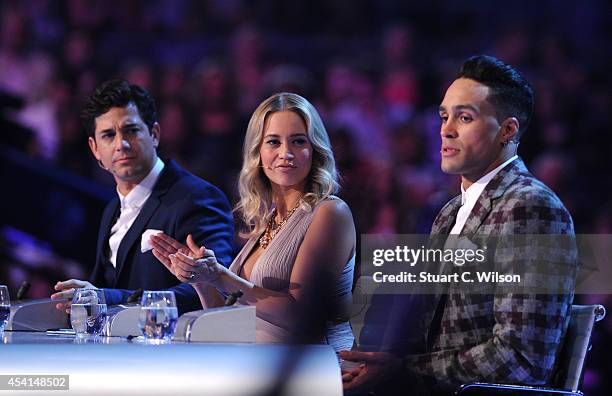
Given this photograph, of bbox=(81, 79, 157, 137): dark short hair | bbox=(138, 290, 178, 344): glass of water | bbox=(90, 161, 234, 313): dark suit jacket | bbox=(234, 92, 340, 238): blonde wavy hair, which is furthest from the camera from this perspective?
bbox=(81, 79, 157, 137): dark short hair

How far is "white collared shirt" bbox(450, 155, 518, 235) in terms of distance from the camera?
2428mm

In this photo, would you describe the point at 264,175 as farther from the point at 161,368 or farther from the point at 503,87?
the point at 161,368

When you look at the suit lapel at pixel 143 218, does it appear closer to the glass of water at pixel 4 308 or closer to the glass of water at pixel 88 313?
the glass of water at pixel 4 308

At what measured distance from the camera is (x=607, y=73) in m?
4.94

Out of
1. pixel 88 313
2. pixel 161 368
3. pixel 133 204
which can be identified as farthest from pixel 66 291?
pixel 161 368

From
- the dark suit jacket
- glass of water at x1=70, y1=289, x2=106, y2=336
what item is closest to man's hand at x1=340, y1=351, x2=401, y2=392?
glass of water at x1=70, y1=289, x2=106, y2=336

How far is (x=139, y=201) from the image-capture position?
3.47 meters

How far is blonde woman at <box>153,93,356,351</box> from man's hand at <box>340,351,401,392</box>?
33 centimetres

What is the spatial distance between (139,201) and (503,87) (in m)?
1.54

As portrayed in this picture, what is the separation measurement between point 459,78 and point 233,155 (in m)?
2.65

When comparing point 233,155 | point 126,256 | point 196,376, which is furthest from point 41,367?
point 233,155

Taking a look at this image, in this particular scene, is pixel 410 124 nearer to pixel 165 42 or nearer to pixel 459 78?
pixel 165 42

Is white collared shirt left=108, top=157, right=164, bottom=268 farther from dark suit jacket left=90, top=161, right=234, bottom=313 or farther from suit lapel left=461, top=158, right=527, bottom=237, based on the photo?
suit lapel left=461, top=158, right=527, bottom=237

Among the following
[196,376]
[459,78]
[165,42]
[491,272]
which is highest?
[165,42]
